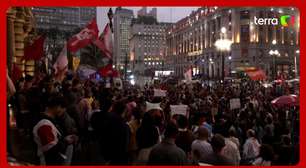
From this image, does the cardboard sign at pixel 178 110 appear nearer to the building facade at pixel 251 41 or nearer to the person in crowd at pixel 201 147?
the person in crowd at pixel 201 147

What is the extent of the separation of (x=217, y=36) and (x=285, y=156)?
310 ft

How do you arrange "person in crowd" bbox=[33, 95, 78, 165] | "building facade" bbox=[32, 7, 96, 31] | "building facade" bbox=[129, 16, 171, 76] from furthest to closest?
"building facade" bbox=[129, 16, 171, 76] < "building facade" bbox=[32, 7, 96, 31] < "person in crowd" bbox=[33, 95, 78, 165]

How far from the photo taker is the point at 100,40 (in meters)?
16.2

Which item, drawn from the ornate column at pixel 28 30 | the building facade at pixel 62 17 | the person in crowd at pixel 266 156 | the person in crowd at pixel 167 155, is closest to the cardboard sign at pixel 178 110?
the person in crowd at pixel 266 156

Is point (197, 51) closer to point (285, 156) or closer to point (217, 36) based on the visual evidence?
point (217, 36)

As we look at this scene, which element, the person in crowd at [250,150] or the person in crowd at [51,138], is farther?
the person in crowd at [250,150]

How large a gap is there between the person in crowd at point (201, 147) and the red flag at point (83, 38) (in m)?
8.90

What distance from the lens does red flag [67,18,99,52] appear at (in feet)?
48.3

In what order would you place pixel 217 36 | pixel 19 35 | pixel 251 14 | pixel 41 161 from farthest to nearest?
1. pixel 217 36
2. pixel 251 14
3. pixel 19 35
4. pixel 41 161

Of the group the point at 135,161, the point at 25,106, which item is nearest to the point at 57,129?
the point at 135,161

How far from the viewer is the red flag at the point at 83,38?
14727mm

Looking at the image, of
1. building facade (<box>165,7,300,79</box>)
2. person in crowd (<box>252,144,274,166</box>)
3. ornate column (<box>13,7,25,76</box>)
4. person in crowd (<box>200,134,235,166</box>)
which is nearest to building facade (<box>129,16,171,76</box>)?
building facade (<box>165,7,300,79</box>)

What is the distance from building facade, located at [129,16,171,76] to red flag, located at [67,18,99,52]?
140876 millimetres

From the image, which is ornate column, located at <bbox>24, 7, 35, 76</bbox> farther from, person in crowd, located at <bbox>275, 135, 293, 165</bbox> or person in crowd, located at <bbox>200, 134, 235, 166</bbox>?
person in crowd, located at <bbox>200, 134, 235, 166</bbox>
